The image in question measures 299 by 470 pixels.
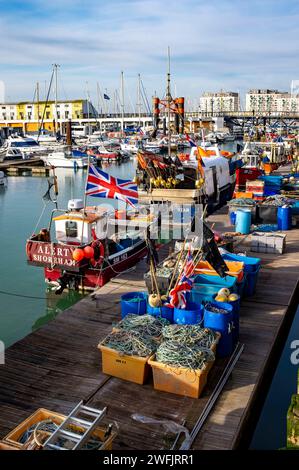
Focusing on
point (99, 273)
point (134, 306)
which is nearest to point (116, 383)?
point (134, 306)

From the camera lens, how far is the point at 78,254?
1424 cm

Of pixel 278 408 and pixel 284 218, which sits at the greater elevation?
pixel 284 218

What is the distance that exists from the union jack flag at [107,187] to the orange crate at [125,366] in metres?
6.42

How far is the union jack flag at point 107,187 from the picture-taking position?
45.9 ft

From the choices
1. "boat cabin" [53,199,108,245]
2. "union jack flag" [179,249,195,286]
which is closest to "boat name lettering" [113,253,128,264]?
"boat cabin" [53,199,108,245]

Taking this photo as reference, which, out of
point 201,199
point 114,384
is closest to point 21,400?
point 114,384

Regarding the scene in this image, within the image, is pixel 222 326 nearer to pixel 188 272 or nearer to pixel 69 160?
pixel 188 272

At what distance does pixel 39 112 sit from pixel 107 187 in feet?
348

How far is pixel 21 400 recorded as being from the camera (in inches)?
319

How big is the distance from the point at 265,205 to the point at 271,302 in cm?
942

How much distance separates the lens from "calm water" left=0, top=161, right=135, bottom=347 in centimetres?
1491

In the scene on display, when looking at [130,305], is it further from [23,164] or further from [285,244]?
[23,164]

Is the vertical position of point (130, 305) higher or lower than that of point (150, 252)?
lower

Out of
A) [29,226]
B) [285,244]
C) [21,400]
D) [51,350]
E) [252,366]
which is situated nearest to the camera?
[21,400]
